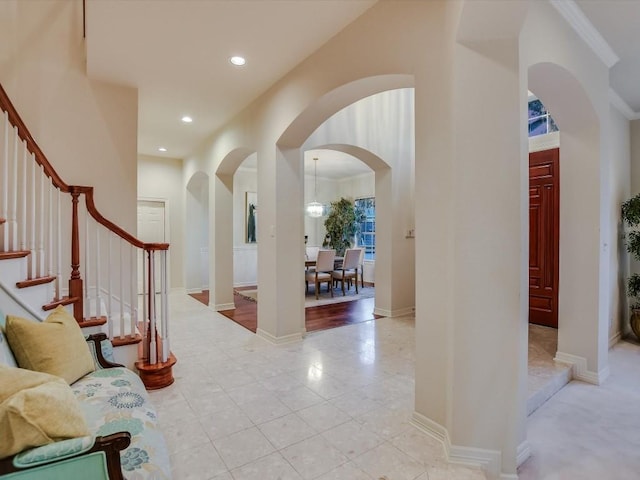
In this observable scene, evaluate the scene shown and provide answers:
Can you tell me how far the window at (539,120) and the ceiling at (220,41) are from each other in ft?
2.50

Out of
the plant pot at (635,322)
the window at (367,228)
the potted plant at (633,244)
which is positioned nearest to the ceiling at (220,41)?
the potted plant at (633,244)

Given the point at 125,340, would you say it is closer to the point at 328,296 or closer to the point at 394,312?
the point at 394,312

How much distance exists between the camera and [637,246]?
3830 mm

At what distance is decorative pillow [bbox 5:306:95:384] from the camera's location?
5.49 ft

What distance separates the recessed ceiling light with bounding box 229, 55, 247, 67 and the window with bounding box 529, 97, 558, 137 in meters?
3.89

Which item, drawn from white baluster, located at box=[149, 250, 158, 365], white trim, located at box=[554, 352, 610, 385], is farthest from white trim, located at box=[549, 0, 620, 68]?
white baluster, located at box=[149, 250, 158, 365]

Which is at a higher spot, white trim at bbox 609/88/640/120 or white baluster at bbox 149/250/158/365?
white trim at bbox 609/88/640/120

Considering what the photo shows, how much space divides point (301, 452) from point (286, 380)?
3.22 ft

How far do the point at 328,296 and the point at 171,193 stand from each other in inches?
158

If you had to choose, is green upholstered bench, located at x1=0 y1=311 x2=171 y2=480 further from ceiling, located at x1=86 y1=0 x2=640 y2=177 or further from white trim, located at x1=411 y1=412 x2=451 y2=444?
ceiling, located at x1=86 y1=0 x2=640 y2=177

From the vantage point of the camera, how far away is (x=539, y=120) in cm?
454

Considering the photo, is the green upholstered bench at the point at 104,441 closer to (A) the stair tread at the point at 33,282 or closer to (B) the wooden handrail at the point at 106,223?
(A) the stair tread at the point at 33,282

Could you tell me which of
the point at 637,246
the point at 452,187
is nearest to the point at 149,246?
the point at 452,187

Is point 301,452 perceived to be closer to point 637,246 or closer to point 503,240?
point 503,240
